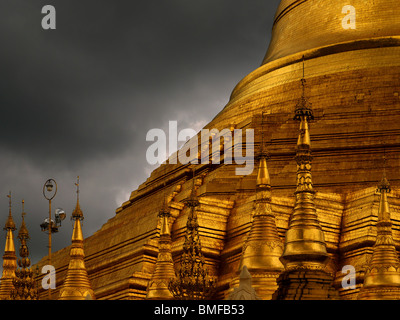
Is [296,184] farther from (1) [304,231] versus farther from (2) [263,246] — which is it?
(1) [304,231]

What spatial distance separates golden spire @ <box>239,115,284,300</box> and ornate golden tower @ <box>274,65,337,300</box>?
2.71 m

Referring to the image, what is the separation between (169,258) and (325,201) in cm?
521

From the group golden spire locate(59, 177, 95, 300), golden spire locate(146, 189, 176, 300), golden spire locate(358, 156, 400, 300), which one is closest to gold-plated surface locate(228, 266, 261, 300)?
golden spire locate(358, 156, 400, 300)

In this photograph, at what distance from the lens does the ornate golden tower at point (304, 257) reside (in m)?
15.8

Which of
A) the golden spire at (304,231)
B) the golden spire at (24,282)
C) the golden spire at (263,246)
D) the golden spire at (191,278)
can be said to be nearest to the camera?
the golden spire at (304,231)

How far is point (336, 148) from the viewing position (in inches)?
1236

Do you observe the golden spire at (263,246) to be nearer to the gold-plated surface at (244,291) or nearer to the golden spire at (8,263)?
the gold-plated surface at (244,291)

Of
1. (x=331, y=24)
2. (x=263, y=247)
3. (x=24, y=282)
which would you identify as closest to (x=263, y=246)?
(x=263, y=247)

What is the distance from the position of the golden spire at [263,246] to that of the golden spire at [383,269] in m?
1.72

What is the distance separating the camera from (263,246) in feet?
64.6

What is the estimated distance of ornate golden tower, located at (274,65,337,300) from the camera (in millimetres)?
15789

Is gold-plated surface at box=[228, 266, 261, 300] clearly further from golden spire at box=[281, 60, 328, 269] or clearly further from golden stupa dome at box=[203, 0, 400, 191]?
golden stupa dome at box=[203, 0, 400, 191]

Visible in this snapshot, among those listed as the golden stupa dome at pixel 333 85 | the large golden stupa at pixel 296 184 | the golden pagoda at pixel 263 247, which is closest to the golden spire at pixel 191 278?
the large golden stupa at pixel 296 184
